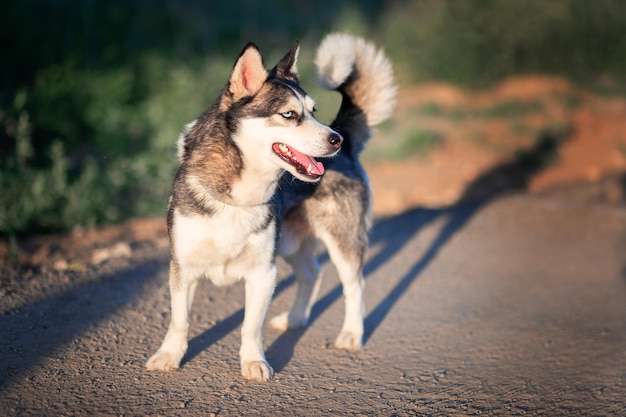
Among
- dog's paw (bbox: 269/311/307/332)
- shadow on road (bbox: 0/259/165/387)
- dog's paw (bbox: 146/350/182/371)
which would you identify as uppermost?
dog's paw (bbox: 269/311/307/332)

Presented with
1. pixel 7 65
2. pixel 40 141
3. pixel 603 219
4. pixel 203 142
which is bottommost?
pixel 40 141

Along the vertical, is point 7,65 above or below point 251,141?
below

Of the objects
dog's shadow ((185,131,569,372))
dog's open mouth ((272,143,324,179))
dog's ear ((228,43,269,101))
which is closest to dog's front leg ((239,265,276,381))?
dog's shadow ((185,131,569,372))

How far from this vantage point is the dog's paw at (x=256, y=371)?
3.91m

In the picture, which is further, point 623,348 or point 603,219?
point 603,219

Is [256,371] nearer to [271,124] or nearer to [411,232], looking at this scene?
[271,124]

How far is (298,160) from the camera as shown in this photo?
147 inches

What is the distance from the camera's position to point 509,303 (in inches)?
218

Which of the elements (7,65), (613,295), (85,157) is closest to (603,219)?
(613,295)

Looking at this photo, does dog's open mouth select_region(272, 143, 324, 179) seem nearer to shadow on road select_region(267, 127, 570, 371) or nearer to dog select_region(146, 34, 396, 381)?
dog select_region(146, 34, 396, 381)

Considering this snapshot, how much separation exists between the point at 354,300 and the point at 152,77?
8013 mm

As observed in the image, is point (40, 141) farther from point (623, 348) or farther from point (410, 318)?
point (623, 348)

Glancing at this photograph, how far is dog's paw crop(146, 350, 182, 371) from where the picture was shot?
12.9 feet

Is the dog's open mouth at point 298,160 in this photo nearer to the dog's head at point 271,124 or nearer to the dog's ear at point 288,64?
the dog's head at point 271,124
